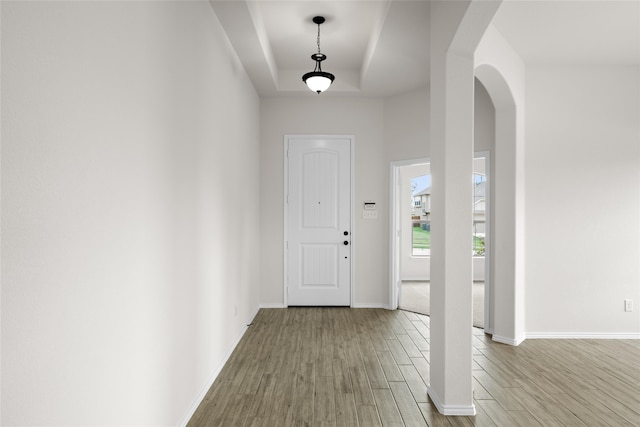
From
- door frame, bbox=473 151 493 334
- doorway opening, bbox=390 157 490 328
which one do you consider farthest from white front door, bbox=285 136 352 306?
doorway opening, bbox=390 157 490 328

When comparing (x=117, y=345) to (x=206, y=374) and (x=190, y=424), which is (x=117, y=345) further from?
(x=206, y=374)

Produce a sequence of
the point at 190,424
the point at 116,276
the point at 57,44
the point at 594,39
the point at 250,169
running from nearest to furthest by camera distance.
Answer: the point at 57,44
the point at 116,276
the point at 190,424
the point at 594,39
the point at 250,169

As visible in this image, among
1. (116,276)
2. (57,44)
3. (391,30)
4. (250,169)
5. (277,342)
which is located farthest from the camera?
(250,169)

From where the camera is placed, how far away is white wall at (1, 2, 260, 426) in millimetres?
1098

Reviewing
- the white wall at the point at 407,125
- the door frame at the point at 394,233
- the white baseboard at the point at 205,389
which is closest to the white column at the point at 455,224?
the white baseboard at the point at 205,389

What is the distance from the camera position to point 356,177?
5.34 meters

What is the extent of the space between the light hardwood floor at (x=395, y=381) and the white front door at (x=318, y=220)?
99cm

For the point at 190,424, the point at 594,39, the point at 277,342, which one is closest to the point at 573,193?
the point at 594,39

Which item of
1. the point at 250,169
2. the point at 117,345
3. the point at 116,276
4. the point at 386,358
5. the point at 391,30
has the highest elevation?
the point at 391,30

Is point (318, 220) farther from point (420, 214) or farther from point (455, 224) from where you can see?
point (420, 214)

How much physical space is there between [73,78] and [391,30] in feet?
9.05

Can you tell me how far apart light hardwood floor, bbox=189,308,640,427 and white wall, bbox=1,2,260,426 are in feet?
1.72

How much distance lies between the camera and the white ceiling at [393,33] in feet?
10.2

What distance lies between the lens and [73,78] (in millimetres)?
1311
